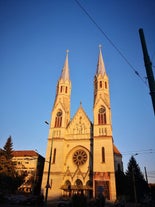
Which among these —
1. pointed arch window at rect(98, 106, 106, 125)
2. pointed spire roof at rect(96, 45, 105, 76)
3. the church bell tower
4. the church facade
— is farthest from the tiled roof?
pointed spire roof at rect(96, 45, 105, 76)

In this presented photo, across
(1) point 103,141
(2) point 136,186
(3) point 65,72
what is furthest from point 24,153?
(2) point 136,186

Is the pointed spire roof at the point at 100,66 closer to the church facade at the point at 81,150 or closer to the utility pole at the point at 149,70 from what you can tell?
the church facade at the point at 81,150

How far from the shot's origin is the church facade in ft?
108

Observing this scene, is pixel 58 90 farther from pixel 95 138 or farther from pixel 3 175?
pixel 3 175

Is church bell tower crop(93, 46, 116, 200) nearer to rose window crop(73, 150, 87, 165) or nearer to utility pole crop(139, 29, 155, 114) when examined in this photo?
rose window crop(73, 150, 87, 165)

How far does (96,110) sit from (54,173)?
51.9 ft

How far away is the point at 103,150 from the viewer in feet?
115

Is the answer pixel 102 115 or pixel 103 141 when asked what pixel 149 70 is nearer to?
pixel 103 141

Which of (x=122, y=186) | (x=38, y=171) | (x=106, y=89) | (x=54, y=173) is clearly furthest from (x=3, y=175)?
(x=106, y=89)

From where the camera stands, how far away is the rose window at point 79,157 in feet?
120

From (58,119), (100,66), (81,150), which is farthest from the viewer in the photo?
(100,66)

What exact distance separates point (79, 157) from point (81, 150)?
1.51 metres

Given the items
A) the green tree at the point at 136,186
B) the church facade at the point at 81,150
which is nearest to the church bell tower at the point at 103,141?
the church facade at the point at 81,150

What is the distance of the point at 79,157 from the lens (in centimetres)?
3725
